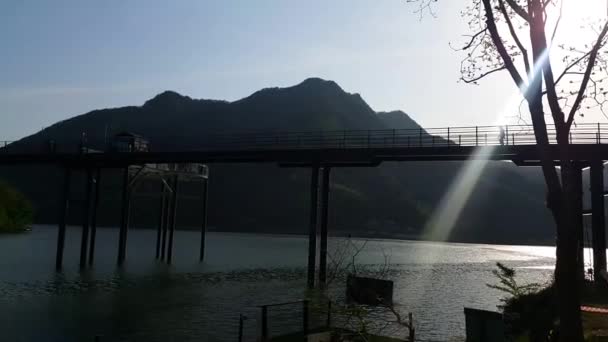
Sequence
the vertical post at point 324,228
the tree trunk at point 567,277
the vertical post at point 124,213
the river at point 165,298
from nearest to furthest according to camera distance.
Answer: 1. the tree trunk at point 567,277
2. the river at point 165,298
3. the vertical post at point 324,228
4. the vertical post at point 124,213

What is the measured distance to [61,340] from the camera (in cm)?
2188

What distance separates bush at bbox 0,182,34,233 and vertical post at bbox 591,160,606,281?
12731 centimetres

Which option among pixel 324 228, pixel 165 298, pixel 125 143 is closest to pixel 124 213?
pixel 125 143

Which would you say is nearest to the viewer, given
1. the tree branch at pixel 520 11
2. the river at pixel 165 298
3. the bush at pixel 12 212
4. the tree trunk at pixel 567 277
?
the tree trunk at pixel 567 277

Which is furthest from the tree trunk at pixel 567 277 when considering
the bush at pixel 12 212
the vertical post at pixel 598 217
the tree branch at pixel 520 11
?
the bush at pixel 12 212

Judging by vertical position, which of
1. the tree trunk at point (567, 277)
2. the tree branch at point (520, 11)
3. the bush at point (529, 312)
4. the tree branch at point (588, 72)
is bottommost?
the bush at point (529, 312)

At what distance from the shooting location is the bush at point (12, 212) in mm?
125312

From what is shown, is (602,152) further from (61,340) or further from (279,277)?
(61,340)

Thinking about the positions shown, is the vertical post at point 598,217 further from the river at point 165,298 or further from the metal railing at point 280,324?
the metal railing at point 280,324

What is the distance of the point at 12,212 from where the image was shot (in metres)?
130

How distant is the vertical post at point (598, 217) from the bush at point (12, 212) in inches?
5012

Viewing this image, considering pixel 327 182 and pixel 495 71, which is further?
pixel 327 182

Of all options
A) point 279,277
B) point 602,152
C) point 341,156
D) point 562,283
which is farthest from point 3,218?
point 562,283

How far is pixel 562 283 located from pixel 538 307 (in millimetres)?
8444
